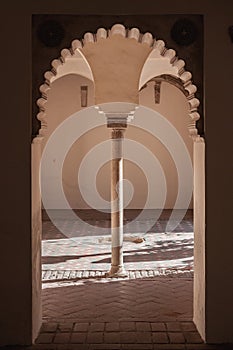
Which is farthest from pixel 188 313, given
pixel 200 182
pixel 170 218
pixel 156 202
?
pixel 156 202

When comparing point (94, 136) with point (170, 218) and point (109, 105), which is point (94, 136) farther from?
point (109, 105)

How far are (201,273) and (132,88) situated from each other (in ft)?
14.0

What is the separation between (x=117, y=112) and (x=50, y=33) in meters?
4.09

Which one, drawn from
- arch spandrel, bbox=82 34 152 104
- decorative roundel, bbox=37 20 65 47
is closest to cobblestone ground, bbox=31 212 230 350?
arch spandrel, bbox=82 34 152 104

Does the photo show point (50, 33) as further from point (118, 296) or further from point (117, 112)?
point (117, 112)

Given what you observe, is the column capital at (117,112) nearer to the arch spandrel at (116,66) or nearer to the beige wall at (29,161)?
the arch spandrel at (116,66)

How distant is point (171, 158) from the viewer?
19.4m

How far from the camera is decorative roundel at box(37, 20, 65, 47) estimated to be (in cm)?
589

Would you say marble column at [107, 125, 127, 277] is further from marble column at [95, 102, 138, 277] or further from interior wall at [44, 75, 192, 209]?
interior wall at [44, 75, 192, 209]

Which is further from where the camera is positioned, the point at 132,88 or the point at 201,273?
the point at 132,88

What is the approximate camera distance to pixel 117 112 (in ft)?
32.5

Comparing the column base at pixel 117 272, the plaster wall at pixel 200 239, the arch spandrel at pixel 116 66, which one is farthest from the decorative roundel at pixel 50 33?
the column base at pixel 117 272

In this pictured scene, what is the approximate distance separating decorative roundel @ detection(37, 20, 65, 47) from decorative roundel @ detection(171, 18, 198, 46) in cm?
117

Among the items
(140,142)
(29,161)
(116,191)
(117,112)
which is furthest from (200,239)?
(140,142)
